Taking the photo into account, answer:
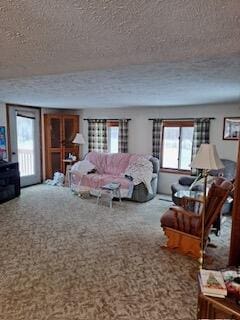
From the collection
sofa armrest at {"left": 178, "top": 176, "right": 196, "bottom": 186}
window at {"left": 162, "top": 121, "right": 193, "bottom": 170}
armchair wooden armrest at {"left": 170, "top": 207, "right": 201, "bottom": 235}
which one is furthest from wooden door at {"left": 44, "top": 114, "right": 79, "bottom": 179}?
armchair wooden armrest at {"left": 170, "top": 207, "right": 201, "bottom": 235}

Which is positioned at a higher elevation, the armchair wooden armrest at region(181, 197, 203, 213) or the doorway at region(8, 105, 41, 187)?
the doorway at region(8, 105, 41, 187)

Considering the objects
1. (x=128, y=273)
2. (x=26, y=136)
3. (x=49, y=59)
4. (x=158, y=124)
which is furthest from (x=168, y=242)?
(x=26, y=136)

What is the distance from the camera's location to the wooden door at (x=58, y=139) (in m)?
7.03

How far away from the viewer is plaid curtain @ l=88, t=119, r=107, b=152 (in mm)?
6922

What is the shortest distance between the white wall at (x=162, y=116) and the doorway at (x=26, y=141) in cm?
138

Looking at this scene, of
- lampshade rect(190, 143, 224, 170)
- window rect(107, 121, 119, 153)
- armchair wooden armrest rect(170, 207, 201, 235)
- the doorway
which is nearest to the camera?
lampshade rect(190, 143, 224, 170)

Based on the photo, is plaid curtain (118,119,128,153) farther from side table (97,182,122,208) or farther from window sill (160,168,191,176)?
side table (97,182,122,208)

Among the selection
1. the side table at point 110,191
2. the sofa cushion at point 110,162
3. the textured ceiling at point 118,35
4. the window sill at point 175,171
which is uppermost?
the textured ceiling at point 118,35

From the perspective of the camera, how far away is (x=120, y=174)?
19.8 feet

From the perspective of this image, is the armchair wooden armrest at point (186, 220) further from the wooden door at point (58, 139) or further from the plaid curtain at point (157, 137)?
the wooden door at point (58, 139)

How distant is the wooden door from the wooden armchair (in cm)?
464

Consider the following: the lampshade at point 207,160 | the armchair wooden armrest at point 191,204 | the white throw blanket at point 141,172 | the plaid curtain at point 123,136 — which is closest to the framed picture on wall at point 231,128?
the white throw blanket at point 141,172

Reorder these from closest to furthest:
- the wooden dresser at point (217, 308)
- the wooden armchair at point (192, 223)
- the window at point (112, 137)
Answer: the wooden dresser at point (217, 308), the wooden armchair at point (192, 223), the window at point (112, 137)

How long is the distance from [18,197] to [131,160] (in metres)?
2.86
